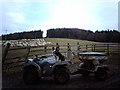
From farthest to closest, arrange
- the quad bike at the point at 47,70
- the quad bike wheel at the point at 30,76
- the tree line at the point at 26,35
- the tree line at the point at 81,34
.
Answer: the tree line at the point at 26,35 < the tree line at the point at 81,34 < the quad bike wheel at the point at 30,76 < the quad bike at the point at 47,70

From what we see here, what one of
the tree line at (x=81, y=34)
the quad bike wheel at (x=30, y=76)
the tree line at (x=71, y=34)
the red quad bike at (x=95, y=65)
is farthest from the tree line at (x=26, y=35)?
the red quad bike at (x=95, y=65)

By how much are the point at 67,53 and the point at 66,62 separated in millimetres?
5018

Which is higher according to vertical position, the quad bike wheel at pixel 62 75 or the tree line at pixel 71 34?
the tree line at pixel 71 34

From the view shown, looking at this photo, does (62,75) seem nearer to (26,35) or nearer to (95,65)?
(95,65)

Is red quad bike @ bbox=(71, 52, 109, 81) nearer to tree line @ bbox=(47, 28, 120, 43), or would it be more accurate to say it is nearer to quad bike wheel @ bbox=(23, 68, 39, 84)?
quad bike wheel @ bbox=(23, 68, 39, 84)

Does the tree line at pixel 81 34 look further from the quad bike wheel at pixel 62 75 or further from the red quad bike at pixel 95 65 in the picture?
the quad bike wheel at pixel 62 75

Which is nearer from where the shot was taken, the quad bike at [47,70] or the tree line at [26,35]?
the quad bike at [47,70]

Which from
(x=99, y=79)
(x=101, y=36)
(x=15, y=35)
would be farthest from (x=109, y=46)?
(x=15, y=35)

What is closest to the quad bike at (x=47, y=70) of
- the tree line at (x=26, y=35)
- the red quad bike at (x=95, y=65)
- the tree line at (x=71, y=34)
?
the red quad bike at (x=95, y=65)

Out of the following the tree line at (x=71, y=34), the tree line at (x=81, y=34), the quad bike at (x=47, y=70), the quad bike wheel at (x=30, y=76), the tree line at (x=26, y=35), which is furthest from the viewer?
the tree line at (x=26, y=35)

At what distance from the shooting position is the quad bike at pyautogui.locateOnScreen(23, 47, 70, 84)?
15.5 feet

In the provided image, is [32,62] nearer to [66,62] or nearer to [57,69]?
[57,69]

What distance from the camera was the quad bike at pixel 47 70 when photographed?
472 centimetres

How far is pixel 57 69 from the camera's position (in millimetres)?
4812
